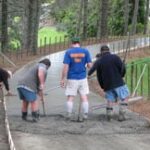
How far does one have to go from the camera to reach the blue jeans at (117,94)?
13508 millimetres

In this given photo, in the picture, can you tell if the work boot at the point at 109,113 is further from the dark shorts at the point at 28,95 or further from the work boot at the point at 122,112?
the dark shorts at the point at 28,95

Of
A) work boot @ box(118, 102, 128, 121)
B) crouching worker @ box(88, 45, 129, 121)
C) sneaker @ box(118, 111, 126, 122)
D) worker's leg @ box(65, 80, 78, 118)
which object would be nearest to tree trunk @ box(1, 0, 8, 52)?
crouching worker @ box(88, 45, 129, 121)

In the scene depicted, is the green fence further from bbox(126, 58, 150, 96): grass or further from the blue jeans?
the blue jeans

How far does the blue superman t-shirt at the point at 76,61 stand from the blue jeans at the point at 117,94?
0.76m

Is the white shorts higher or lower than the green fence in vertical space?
higher

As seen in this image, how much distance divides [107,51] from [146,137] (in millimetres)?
2717

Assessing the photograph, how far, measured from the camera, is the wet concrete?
35.0 feet

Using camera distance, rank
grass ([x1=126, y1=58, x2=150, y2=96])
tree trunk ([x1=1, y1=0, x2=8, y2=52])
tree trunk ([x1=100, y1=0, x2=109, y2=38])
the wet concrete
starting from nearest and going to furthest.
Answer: the wet concrete → grass ([x1=126, y1=58, x2=150, y2=96]) → tree trunk ([x1=1, y1=0, x2=8, y2=52]) → tree trunk ([x1=100, y1=0, x2=109, y2=38])

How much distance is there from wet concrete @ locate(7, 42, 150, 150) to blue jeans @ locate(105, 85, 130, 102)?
0.46 meters

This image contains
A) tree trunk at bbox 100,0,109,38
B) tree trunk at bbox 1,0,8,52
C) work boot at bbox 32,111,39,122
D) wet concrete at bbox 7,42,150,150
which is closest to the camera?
wet concrete at bbox 7,42,150,150

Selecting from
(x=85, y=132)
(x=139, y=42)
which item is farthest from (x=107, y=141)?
(x=139, y=42)

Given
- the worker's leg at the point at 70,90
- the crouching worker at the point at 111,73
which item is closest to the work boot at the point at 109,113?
the crouching worker at the point at 111,73

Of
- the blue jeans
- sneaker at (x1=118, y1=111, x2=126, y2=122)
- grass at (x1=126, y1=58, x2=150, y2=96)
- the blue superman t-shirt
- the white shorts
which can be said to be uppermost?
the blue superman t-shirt

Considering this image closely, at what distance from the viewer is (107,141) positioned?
36.4ft
